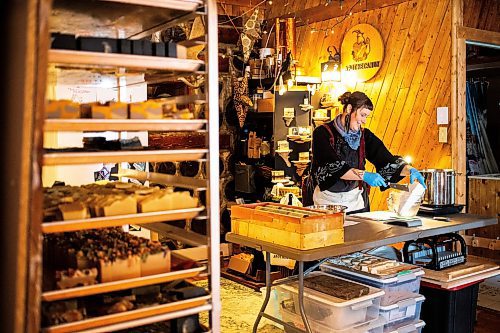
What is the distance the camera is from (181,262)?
7.79ft

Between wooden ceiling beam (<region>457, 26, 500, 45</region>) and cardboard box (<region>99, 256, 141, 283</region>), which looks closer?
cardboard box (<region>99, 256, 141, 283</region>)

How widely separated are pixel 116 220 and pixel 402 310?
2314 mm

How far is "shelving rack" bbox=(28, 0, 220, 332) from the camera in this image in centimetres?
200

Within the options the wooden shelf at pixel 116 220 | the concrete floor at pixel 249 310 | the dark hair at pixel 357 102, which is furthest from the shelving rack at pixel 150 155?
the concrete floor at pixel 249 310

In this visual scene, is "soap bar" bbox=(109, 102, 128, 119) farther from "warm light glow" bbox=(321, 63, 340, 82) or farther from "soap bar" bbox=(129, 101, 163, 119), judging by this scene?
"warm light glow" bbox=(321, 63, 340, 82)

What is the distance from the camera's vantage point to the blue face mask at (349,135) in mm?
4863

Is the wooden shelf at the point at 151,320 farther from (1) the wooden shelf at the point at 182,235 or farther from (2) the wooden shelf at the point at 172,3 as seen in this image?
(2) the wooden shelf at the point at 172,3

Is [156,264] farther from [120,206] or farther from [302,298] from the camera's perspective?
[302,298]

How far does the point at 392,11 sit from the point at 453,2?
29.9 inches

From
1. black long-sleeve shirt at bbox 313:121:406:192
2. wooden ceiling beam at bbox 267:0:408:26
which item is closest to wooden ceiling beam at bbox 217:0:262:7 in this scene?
wooden ceiling beam at bbox 267:0:408:26

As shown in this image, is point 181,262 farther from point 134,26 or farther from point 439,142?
point 439,142

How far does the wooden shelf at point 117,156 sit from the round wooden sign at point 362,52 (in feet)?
15.2

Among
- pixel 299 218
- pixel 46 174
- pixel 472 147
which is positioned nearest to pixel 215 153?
pixel 299 218

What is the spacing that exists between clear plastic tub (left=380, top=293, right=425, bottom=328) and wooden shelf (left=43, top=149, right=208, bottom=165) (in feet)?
6.41
